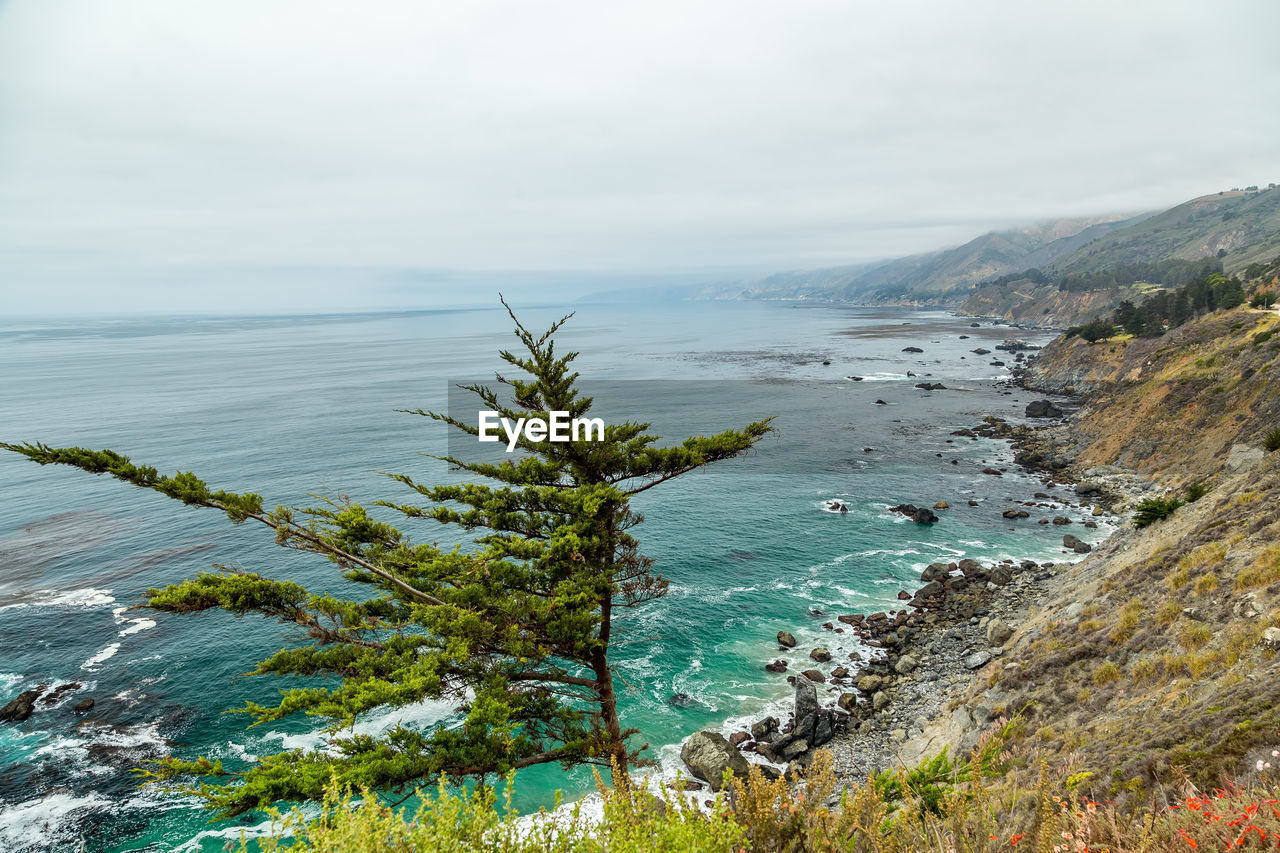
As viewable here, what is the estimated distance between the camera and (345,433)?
228 ft

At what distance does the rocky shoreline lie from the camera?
69.4 ft

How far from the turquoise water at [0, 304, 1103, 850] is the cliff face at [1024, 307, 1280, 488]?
9.29 m

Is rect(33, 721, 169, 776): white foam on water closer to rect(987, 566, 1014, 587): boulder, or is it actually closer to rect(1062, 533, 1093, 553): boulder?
rect(987, 566, 1014, 587): boulder

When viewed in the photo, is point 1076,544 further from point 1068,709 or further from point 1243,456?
point 1068,709

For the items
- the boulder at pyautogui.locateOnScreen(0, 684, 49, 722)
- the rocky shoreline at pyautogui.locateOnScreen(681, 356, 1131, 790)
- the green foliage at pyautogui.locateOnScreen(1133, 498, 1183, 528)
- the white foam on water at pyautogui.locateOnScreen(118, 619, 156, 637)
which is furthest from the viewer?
the white foam on water at pyautogui.locateOnScreen(118, 619, 156, 637)

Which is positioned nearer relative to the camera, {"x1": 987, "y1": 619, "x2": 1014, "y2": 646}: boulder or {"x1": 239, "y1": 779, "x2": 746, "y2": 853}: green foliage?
{"x1": 239, "y1": 779, "x2": 746, "y2": 853}: green foliage

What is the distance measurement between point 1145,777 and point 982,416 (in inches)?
2950

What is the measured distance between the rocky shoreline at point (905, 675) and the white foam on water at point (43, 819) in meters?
23.3

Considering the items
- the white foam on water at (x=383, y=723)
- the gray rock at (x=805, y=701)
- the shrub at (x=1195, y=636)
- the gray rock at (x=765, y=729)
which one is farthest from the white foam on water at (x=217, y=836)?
the shrub at (x=1195, y=636)

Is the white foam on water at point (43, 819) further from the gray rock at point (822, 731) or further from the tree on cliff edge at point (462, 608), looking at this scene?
the gray rock at point (822, 731)

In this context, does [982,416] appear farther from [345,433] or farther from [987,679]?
[345,433]

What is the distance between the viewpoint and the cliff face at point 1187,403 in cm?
3844

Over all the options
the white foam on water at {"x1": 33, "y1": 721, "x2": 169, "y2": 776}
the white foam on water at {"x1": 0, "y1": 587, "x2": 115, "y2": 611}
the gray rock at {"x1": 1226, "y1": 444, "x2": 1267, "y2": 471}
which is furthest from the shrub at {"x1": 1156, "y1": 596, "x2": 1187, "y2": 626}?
the white foam on water at {"x1": 0, "y1": 587, "x2": 115, "y2": 611}

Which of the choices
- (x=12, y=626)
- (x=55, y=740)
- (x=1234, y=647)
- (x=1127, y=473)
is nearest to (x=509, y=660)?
(x=1234, y=647)
